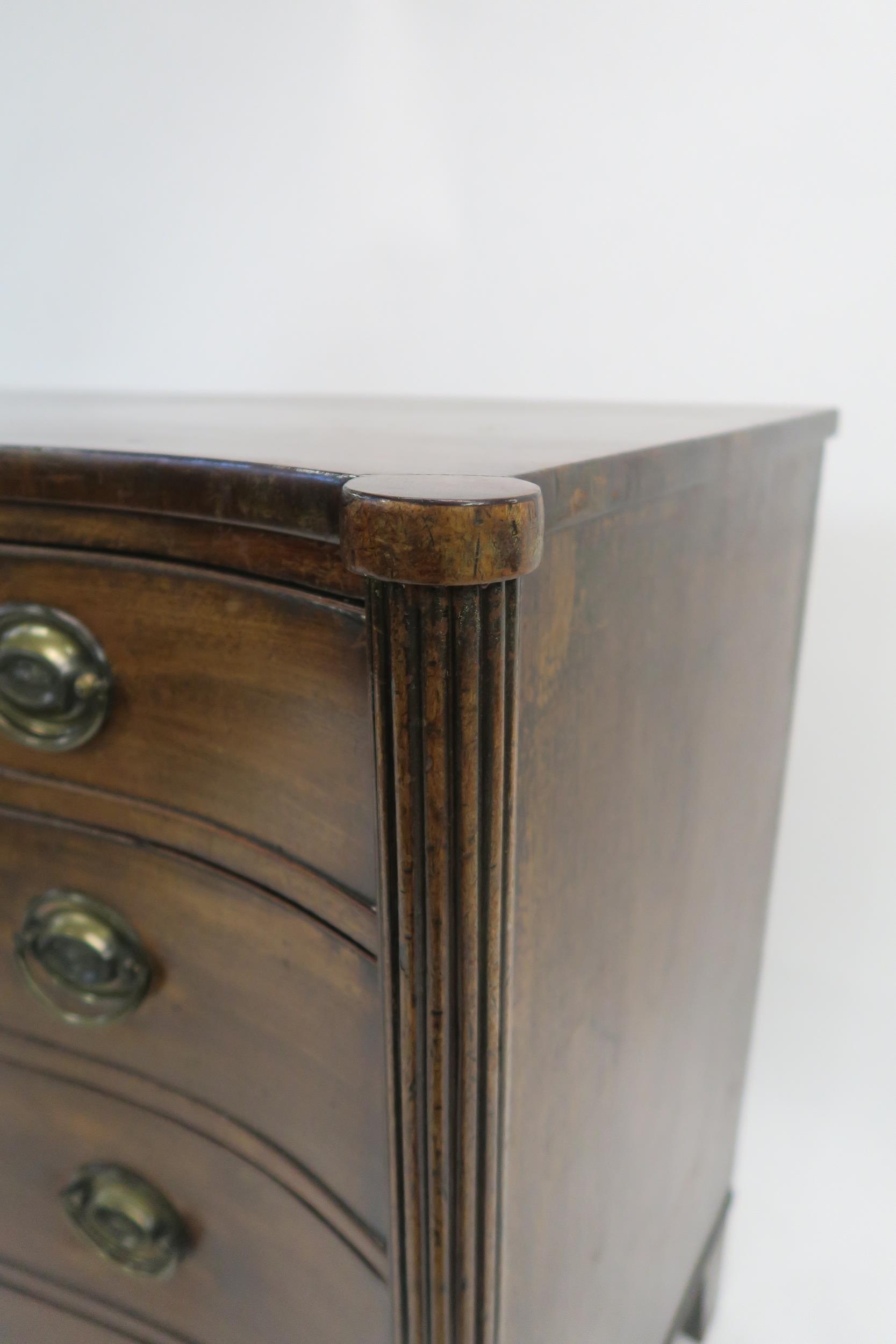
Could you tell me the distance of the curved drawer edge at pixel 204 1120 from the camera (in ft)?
1.59

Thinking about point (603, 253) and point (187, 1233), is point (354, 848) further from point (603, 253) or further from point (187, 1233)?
point (603, 253)

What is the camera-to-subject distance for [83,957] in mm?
523

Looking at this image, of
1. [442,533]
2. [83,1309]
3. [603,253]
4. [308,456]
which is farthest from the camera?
[603,253]

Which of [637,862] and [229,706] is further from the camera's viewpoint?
[637,862]

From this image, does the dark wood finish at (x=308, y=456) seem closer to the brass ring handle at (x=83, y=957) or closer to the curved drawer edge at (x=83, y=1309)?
the brass ring handle at (x=83, y=957)

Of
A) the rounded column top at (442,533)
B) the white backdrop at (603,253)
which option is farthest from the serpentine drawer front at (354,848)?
the white backdrop at (603,253)

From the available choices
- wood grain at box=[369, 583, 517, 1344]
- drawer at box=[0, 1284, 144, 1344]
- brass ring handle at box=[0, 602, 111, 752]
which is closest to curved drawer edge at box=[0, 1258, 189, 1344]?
drawer at box=[0, 1284, 144, 1344]

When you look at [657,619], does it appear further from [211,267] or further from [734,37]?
[211,267]

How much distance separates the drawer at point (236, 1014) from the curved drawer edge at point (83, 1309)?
19cm

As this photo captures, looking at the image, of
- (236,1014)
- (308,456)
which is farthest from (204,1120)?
(308,456)

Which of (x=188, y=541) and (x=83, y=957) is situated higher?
(x=188, y=541)

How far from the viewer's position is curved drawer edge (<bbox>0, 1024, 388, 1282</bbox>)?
0.49m

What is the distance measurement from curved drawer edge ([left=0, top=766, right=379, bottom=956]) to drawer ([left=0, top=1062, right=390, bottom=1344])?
0.61 feet

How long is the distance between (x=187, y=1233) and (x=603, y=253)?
3.05ft
